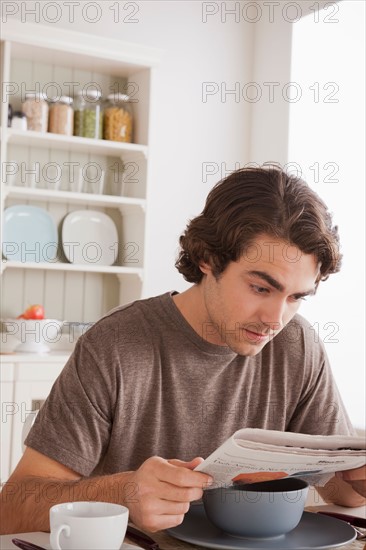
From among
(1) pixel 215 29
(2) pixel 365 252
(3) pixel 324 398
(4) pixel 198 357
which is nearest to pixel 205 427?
(4) pixel 198 357

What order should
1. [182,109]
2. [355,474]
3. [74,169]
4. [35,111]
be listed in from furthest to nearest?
[182,109], [74,169], [35,111], [355,474]

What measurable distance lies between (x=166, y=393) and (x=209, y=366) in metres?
0.11

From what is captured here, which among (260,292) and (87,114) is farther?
(87,114)

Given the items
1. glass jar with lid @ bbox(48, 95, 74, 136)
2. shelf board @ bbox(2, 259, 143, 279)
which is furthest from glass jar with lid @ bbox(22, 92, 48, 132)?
shelf board @ bbox(2, 259, 143, 279)

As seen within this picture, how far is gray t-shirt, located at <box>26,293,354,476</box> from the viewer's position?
146cm

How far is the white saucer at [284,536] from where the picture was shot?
3.93ft

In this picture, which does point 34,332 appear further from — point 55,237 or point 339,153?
point 339,153

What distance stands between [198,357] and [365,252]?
2203mm

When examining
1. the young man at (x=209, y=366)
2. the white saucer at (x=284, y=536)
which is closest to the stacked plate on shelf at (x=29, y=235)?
the young man at (x=209, y=366)

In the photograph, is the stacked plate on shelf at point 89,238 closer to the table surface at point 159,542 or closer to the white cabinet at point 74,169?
the white cabinet at point 74,169

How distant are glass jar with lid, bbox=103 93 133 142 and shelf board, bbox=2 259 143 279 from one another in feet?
2.04

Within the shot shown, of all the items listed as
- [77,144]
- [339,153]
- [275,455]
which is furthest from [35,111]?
[275,455]

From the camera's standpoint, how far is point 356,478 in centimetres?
137

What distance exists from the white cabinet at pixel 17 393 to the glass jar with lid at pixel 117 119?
1134 millimetres
